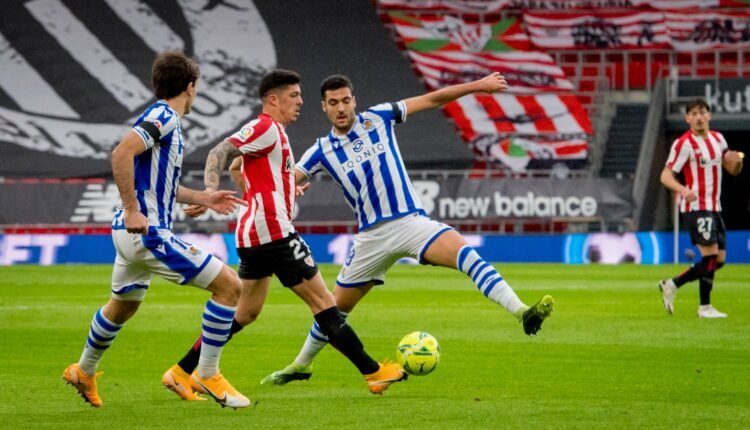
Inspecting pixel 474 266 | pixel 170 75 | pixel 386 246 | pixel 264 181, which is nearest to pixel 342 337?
pixel 386 246

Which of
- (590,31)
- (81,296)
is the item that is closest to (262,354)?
(81,296)

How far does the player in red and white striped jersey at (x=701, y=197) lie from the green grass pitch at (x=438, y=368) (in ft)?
1.20

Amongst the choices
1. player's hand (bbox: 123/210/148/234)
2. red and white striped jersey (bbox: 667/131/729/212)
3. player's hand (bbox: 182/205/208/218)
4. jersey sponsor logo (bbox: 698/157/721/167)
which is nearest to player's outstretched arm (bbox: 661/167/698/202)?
red and white striped jersey (bbox: 667/131/729/212)

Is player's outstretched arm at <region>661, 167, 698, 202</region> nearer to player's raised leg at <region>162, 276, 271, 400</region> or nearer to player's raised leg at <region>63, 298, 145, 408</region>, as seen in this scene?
player's raised leg at <region>162, 276, 271, 400</region>

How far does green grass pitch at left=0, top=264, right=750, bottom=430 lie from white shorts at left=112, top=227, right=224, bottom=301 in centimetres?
77

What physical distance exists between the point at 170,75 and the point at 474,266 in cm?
227

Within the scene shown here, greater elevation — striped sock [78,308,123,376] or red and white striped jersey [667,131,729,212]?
striped sock [78,308,123,376]

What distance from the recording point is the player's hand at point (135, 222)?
7082 millimetres

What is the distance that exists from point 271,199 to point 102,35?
94.6 ft

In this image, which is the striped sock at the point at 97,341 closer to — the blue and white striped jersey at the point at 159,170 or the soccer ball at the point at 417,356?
the blue and white striped jersey at the point at 159,170

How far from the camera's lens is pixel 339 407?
24.7 ft

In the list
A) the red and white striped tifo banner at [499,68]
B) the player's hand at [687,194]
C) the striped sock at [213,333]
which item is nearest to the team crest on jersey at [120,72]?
the red and white striped tifo banner at [499,68]

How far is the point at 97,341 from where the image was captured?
25.8ft

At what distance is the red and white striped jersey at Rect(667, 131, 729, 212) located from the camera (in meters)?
14.2
